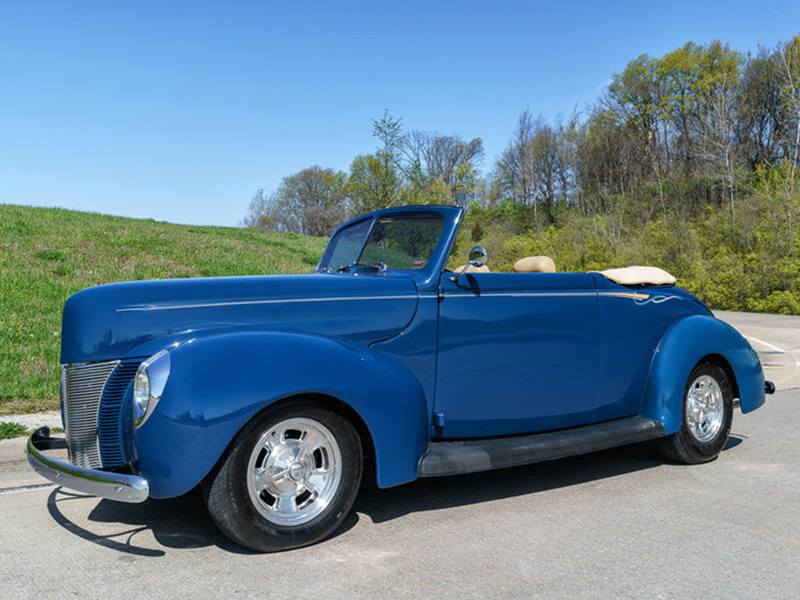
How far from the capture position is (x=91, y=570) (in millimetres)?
3059

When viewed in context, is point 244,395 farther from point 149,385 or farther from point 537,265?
point 537,265

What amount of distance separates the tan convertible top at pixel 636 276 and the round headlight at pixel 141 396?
10.3 feet

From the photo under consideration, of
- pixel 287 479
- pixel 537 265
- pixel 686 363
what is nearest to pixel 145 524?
pixel 287 479

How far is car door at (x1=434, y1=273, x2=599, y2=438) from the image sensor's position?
13.0 feet

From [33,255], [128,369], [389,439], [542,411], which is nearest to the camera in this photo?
[128,369]

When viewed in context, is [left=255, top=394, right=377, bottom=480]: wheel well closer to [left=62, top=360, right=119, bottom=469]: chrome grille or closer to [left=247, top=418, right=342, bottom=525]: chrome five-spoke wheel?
[left=247, top=418, right=342, bottom=525]: chrome five-spoke wheel

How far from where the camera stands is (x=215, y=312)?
342cm

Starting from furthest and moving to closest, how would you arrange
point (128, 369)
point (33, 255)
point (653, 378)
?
point (33, 255)
point (653, 378)
point (128, 369)

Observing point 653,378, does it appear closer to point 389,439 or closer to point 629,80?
point 389,439

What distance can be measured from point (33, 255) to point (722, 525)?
1426 centimetres

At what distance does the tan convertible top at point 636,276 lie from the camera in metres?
4.83

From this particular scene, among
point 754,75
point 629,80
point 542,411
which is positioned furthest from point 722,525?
point 629,80

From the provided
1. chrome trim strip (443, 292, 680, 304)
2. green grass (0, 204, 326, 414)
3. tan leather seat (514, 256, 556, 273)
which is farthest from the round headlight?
green grass (0, 204, 326, 414)

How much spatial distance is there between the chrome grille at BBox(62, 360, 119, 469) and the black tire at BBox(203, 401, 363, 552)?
2.19ft
